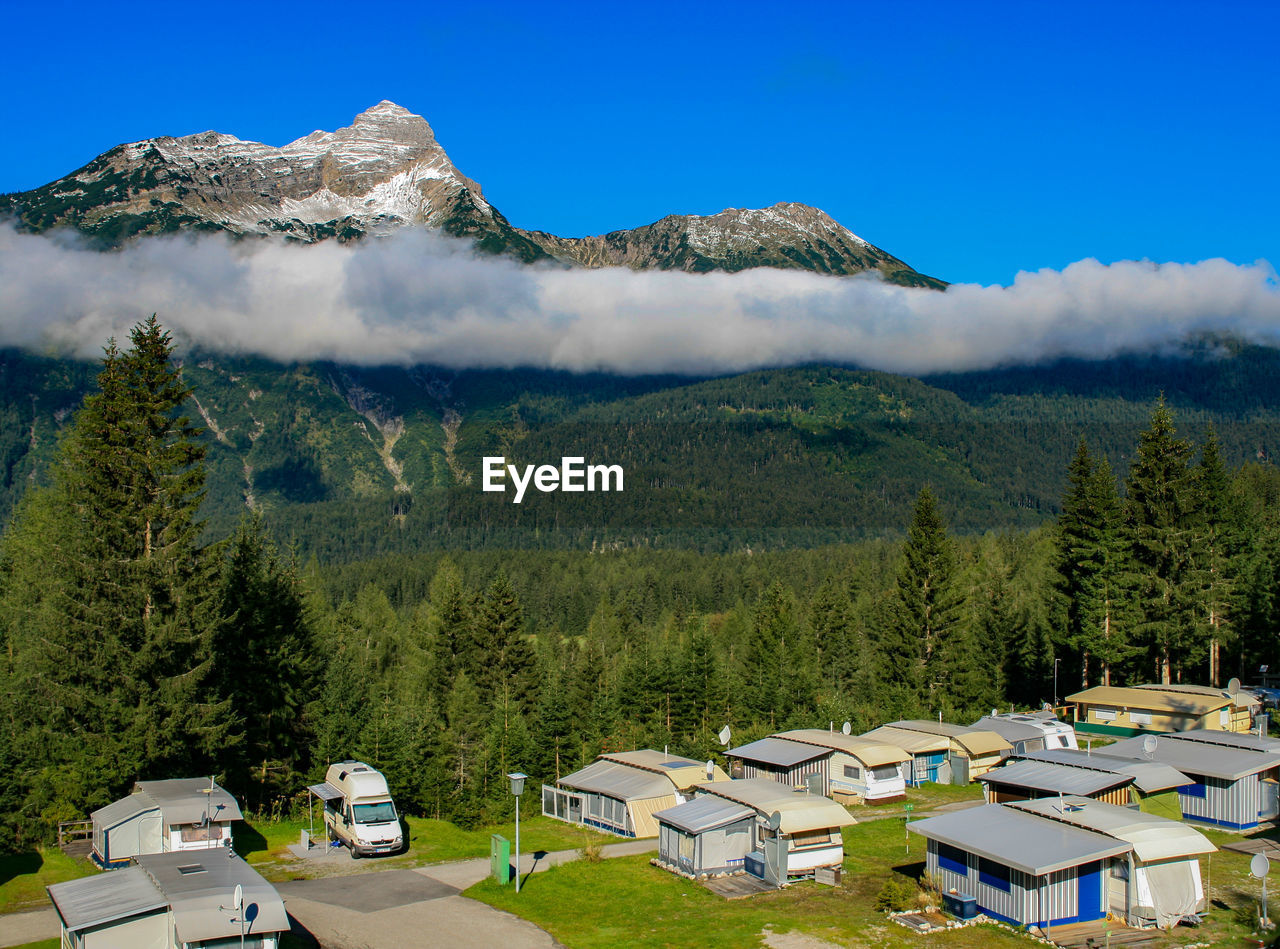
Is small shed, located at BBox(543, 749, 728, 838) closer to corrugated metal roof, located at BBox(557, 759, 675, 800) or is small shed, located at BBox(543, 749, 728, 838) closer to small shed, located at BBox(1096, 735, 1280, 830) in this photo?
corrugated metal roof, located at BBox(557, 759, 675, 800)

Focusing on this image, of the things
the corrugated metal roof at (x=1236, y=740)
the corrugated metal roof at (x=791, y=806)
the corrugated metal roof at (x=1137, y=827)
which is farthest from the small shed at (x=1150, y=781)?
the corrugated metal roof at (x=791, y=806)

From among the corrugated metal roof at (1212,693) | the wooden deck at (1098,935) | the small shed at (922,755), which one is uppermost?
the wooden deck at (1098,935)

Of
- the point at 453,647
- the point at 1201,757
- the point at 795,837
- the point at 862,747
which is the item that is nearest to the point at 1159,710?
the point at 1201,757

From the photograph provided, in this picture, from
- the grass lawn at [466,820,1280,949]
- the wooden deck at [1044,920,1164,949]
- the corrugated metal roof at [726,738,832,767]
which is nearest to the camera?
the wooden deck at [1044,920,1164,949]

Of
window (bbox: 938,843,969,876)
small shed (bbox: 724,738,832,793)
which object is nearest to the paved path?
window (bbox: 938,843,969,876)

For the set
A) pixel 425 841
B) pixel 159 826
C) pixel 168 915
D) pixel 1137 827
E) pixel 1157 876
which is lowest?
pixel 425 841

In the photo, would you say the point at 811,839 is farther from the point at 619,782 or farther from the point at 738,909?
the point at 619,782

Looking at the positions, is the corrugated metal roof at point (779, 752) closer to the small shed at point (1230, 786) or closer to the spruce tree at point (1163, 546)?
the small shed at point (1230, 786)
